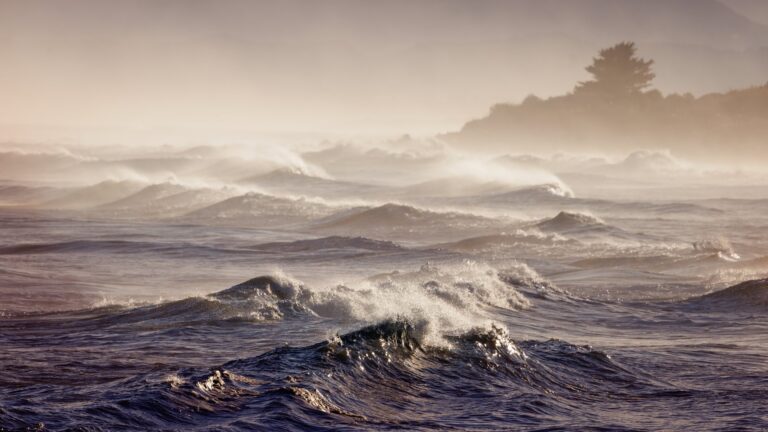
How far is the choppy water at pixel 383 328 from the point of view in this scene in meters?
7.68

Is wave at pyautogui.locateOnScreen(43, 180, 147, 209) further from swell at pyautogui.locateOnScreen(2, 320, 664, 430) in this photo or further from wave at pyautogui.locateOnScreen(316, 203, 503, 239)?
swell at pyautogui.locateOnScreen(2, 320, 664, 430)

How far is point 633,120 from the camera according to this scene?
77.3m

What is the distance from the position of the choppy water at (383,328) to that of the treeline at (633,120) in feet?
162

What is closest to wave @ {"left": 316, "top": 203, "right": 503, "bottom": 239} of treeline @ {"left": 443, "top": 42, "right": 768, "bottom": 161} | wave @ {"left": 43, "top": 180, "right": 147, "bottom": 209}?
wave @ {"left": 43, "top": 180, "right": 147, "bottom": 209}

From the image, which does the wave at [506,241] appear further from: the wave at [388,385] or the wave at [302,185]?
the wave at [302,185]

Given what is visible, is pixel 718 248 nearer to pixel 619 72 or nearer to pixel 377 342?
pixel 377 342

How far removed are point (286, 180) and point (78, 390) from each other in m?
36.7

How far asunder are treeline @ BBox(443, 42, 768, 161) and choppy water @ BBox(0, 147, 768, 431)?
49.2 meters

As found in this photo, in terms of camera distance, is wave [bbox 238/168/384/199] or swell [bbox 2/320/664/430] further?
wave [bbox 238/168/384/199]

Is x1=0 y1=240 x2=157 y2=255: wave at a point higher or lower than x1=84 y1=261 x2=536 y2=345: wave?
higher

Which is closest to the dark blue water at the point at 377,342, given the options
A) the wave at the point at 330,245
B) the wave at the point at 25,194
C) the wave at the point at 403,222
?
the wave at the point at 330,245

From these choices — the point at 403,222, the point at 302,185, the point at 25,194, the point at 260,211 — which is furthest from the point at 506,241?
the point at 25,194

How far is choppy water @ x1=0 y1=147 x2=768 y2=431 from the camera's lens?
25.2 feet

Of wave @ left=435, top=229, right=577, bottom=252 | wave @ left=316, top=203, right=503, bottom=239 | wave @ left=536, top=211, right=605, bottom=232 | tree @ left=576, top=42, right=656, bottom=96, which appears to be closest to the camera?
wave @ left=435, top=229, right=577, bottom=252
